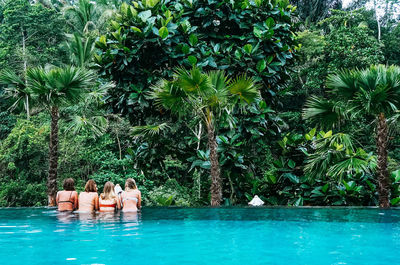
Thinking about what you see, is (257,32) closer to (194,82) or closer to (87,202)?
(194,82)

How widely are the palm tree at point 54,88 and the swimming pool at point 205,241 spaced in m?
4.03

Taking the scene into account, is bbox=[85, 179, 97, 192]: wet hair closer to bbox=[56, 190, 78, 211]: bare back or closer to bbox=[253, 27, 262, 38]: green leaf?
bbox=[56, 190, 78, 211]: bare back

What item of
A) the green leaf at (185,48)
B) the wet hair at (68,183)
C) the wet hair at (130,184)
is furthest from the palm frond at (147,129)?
the wet hair at (68,183)

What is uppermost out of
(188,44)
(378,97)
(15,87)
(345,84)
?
(188,44)

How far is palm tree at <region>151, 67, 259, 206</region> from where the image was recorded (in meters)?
9.45

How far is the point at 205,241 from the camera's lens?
483 centimetres

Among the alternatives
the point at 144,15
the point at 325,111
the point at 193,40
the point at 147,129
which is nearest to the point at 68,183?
the point at 147,129

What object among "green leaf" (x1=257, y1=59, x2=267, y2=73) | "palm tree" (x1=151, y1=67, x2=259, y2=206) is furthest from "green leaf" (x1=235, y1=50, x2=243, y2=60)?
"palm tree" (x1=151, y1=67, x2=259, y2=206)

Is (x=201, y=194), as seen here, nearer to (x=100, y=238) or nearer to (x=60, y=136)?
(x=60, y=136)

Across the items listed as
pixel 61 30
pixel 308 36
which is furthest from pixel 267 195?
pixel 61 30

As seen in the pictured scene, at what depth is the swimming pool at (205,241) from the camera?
3814 millimetres

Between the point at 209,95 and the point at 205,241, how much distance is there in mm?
5252

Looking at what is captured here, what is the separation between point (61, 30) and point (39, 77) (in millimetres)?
17497

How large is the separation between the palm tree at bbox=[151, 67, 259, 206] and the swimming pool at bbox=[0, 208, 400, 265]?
3238 mm
